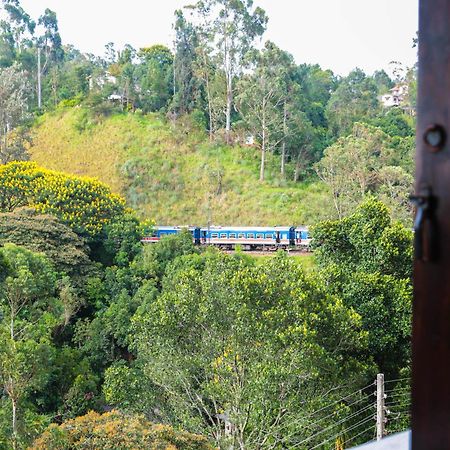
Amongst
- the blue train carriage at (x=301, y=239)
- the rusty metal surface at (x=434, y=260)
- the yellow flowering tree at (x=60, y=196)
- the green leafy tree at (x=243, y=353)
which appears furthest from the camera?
the blue train carriage at (x=301, y=239)

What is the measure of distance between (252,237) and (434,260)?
523 inches

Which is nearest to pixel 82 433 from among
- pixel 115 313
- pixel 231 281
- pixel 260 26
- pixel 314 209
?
pixel 231 281

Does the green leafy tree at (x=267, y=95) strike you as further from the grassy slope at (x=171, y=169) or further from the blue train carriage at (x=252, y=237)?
the blue train carriage at (x=252, y=237)

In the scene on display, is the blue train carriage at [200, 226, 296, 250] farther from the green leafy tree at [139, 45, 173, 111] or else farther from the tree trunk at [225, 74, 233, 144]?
the green leafy tree at [139, 45, 173, 111]

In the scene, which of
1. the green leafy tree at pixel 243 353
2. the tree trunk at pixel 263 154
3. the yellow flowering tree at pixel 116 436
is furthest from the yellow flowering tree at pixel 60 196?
the yellow flowering tree at pixel 116 436

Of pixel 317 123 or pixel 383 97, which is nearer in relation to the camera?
pixel 317 123

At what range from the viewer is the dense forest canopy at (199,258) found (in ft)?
18.4

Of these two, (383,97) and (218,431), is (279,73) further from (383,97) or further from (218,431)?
(218,431)

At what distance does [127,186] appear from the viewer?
52.7 feet

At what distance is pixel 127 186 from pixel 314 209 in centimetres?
485

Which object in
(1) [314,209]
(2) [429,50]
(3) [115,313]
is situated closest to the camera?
(2) [429,50]

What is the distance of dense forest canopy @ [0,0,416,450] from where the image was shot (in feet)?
18.4

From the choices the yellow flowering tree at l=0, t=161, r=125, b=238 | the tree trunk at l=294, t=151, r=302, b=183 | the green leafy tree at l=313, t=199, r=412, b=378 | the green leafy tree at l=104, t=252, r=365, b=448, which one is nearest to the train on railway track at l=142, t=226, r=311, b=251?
the yellow flowering tree at l=0, t=161, r=125, b=238

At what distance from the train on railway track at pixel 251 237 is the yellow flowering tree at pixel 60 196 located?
230cm
